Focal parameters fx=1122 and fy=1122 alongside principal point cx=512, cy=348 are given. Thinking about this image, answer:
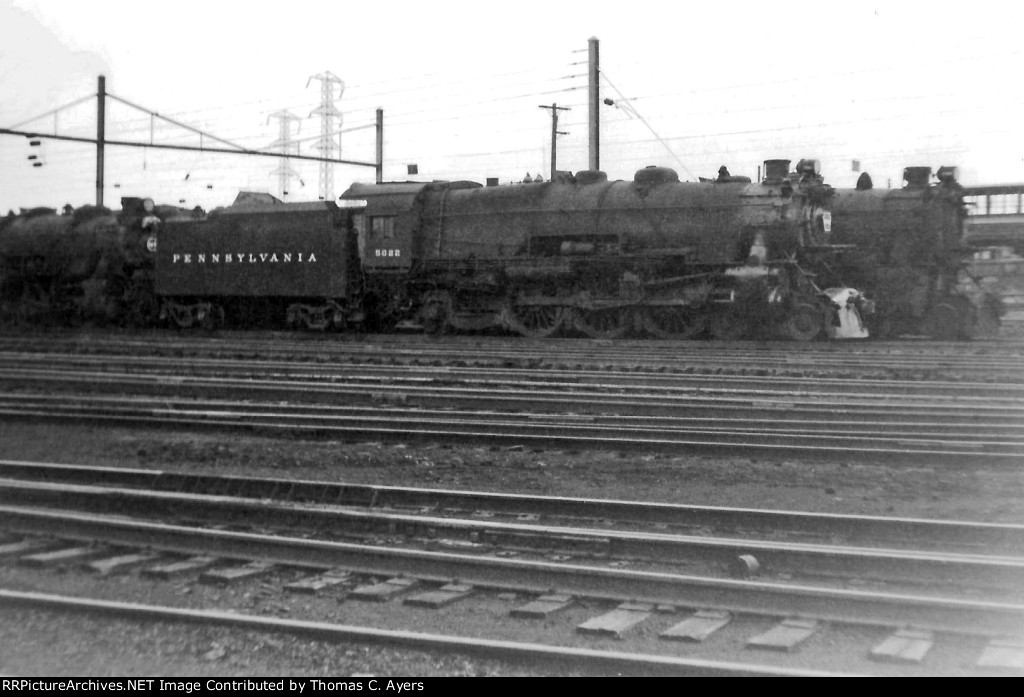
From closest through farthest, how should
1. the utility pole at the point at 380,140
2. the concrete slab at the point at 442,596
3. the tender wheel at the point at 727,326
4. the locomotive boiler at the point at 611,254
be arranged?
the concrete slab at the point at 442,596 → the locomotive boiler at the point at 611,254 → the tender wheel at the point at 727,326 → the utility pole at the point at 380,140

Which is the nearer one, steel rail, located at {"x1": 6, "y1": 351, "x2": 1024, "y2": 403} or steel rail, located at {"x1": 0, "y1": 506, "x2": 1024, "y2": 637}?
steel rail, located at {"x1": 0, "y1": 506, "x2": 1024, "y2": 637}

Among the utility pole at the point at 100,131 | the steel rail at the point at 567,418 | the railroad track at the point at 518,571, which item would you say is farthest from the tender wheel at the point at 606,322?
the utility pole at the point at 100,131

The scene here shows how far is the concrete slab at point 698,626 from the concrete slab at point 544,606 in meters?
0.55

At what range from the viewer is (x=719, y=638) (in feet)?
14.8

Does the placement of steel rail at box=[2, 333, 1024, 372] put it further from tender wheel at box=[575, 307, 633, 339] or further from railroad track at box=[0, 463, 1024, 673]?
railroad track at box=[0, 463, 1024, 673]

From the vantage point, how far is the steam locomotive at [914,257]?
72.2 ft

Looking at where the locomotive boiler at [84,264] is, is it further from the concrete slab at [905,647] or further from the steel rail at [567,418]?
the concrete slab at [905,647]

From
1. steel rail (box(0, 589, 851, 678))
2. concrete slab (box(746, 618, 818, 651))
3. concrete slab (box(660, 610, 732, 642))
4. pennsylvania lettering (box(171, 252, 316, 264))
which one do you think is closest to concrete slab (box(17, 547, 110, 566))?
steel rail (box(0, 589, 851, 678))

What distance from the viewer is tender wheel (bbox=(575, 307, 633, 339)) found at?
21.7 meters

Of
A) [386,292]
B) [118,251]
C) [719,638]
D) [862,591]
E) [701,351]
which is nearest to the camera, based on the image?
[719,638]

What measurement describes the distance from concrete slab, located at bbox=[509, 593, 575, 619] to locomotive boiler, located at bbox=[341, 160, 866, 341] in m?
15.7

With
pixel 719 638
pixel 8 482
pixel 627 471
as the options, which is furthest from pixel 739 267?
pixel 719 638
